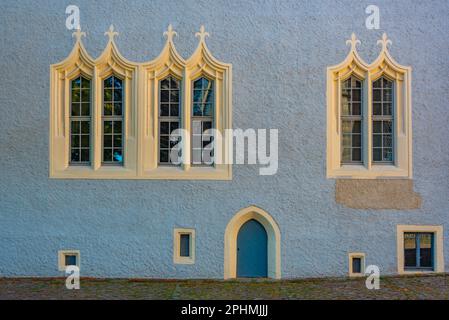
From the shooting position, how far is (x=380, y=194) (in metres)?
8.94

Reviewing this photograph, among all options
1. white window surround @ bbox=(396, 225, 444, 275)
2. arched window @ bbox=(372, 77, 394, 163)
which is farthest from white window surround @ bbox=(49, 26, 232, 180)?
white window surround @ bbox=(396, 225, 444, 275)

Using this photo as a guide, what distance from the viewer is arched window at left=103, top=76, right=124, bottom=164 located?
9.12m

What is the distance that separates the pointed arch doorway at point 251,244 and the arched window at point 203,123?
123cm

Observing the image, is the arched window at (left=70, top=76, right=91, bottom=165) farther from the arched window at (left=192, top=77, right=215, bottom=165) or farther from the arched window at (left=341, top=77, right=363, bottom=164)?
the arched window at (left=341, top=77, right=363, bottom=164)

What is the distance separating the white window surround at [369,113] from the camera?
29.3ft

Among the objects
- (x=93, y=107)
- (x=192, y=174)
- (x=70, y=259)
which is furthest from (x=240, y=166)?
(x=70, y=259)

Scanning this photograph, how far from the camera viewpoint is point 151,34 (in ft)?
29.5

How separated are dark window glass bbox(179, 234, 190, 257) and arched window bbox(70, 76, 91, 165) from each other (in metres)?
2.24

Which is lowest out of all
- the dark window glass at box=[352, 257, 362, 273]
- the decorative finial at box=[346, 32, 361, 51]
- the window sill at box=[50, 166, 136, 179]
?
the dark window glass at box=[352, 257, 362, 273]

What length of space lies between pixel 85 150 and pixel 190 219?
2.34 m

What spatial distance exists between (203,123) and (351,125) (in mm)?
2740

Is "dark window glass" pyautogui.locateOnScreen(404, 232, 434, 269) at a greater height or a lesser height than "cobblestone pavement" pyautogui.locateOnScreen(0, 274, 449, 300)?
greater

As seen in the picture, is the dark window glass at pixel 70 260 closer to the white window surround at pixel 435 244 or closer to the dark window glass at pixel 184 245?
the dark window glass at pixel 184 245

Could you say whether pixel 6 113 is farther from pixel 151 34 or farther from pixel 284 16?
pixel 284 16
